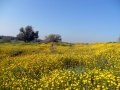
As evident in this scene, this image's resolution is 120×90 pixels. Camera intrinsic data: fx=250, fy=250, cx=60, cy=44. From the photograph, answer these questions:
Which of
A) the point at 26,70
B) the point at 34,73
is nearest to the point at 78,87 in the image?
the point at 34,73

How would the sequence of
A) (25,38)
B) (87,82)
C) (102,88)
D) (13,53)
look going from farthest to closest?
1. (25,38)
2. (13,53)
3. (87,82)
4. (102,88)

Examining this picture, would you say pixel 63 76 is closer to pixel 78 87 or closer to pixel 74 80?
pixel 74 80

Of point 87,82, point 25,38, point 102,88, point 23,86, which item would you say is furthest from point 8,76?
point 25,38

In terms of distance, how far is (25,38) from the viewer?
195 ft

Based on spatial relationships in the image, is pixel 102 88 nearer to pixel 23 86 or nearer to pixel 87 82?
pixel 87 82

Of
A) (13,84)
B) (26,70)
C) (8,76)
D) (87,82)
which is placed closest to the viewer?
(87,82)

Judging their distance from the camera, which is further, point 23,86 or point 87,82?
point 23,86

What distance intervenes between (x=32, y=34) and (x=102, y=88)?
54.3 m

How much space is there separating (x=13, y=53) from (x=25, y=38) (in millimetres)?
38742

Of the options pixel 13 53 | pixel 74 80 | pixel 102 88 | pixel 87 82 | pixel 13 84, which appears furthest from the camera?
pixel 13 53

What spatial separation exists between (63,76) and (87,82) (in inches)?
42.0

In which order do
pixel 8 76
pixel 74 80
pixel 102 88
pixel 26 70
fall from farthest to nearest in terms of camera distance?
1. pixel 26 70
2. pixel 8 76
3. pixel 74 80
4. pixel 102 88

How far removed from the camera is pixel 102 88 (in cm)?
648

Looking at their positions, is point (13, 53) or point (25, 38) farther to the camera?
point (25, 38)
